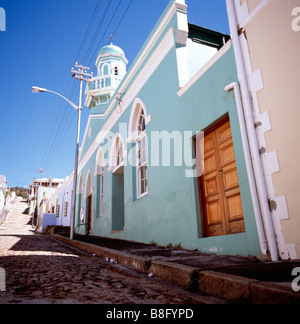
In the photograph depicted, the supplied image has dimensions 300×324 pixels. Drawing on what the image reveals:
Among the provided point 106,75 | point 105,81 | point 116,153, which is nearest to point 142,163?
point 116,153

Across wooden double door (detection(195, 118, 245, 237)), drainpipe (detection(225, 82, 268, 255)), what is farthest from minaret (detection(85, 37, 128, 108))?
drainpipe (detection(225, 82, 268, 255))

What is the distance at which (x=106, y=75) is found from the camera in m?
15.2

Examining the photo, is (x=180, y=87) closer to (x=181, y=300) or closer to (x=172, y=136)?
(x=172, y=136)

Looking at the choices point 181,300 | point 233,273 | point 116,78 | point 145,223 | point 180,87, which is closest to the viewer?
point 181,300

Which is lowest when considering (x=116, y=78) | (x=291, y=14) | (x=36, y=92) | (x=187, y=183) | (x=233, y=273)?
(x=233, y=273)

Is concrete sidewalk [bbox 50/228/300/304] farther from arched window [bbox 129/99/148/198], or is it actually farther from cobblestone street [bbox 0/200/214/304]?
arched window [bbox 129/99/148/198]

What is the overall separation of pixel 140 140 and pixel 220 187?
450cm

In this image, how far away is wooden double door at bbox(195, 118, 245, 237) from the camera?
473 cm

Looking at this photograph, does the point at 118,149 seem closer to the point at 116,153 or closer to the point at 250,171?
the point at 116,153

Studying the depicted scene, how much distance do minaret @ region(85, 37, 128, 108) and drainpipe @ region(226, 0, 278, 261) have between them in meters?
11.2

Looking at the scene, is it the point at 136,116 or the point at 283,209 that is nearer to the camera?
the point at 283,209

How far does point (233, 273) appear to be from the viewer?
2.64 meters

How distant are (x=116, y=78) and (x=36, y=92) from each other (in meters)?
4.56
